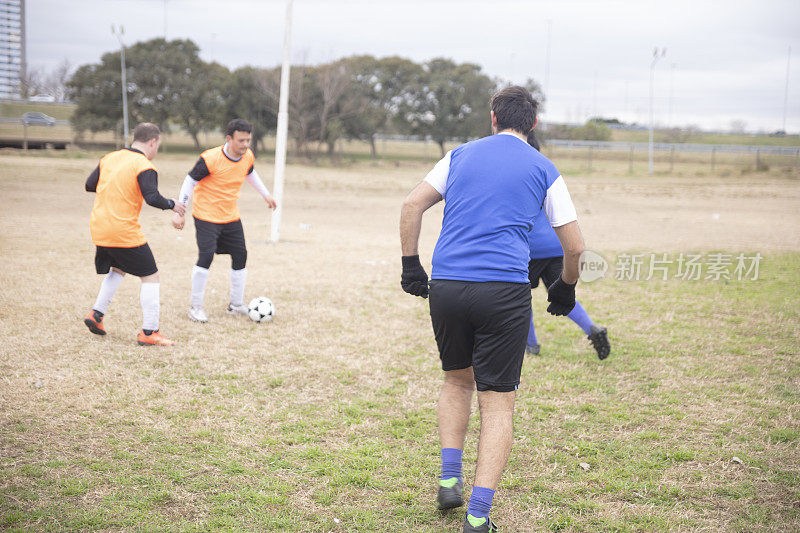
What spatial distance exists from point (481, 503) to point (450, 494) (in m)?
0.32

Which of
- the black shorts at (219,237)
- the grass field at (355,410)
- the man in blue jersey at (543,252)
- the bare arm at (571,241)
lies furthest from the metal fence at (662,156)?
the bare arm at (571,241)

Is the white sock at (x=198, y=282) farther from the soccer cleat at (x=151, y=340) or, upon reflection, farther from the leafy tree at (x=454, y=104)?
the leafy tree at (x=454, y=104)


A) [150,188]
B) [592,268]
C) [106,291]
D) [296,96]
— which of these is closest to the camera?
[150,188]

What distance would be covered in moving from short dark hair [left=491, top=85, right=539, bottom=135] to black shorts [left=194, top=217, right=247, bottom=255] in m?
4.40

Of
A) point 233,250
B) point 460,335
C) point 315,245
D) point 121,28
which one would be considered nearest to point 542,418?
point 460,335

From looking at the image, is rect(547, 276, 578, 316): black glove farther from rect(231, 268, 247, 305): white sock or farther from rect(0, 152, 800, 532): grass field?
rect(231, 268, 247, 305): white sock

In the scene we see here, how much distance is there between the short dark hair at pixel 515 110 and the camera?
3.19 m

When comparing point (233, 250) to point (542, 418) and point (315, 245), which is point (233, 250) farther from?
point (315, 245)

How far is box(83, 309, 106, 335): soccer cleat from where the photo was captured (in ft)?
19.5

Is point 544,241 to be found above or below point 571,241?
below

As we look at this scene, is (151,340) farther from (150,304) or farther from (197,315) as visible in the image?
(197,315)

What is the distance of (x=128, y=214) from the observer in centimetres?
575

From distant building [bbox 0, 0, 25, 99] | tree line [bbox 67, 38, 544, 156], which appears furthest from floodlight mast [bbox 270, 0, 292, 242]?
tree line [bbox 67, 38, 544, 156]

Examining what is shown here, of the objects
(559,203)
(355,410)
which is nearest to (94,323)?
(355,410)
